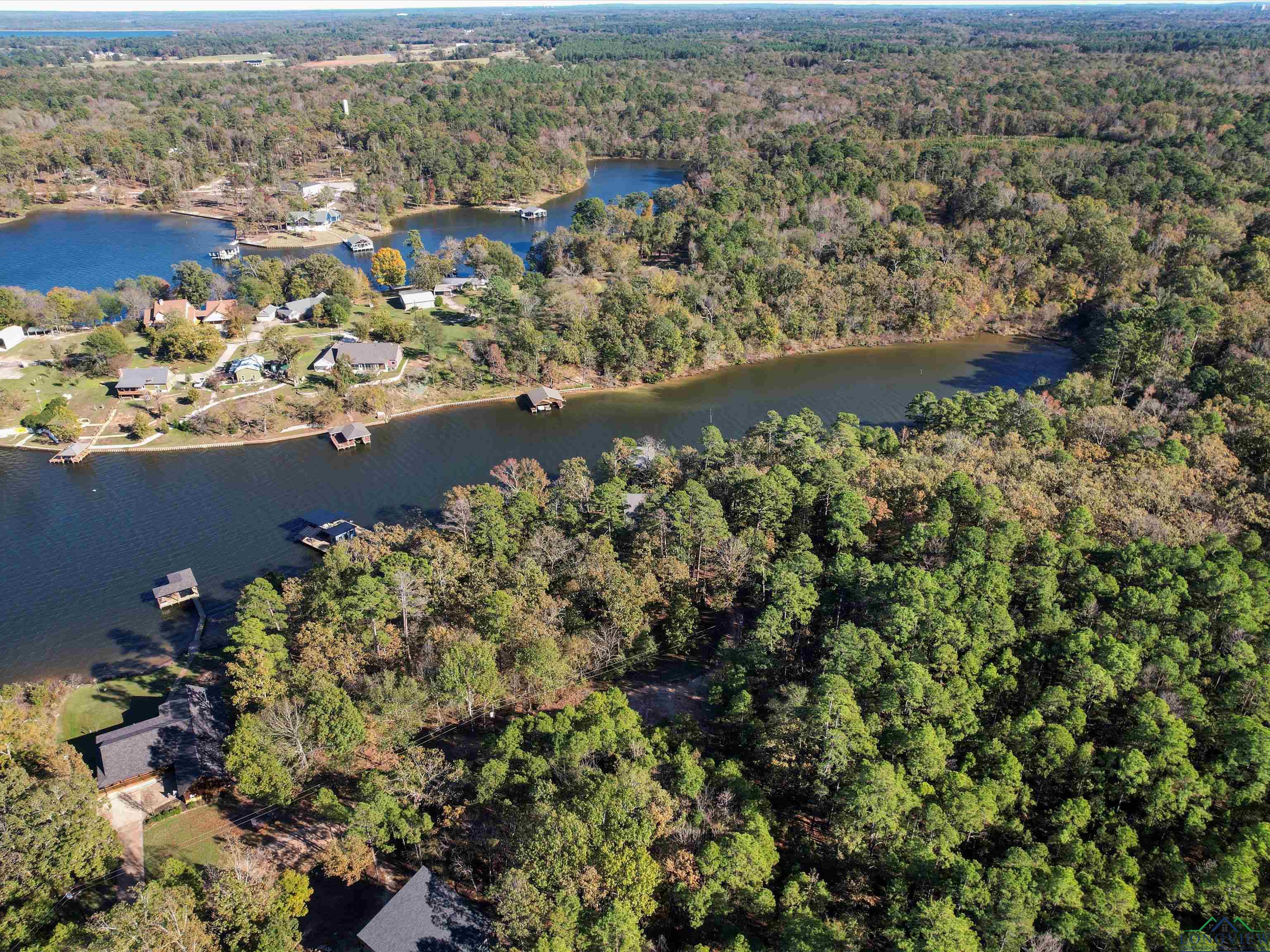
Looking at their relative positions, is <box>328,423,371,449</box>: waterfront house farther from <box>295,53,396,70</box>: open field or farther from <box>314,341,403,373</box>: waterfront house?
<box>295,53,396,70</box>: open field

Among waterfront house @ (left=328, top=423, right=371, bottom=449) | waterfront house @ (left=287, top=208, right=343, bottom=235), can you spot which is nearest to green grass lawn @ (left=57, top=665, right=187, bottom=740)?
waterfront house @ (left=328, top=423, right=371, bottom=449)

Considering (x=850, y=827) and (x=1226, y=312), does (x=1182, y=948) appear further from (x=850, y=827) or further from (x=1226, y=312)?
(x=1226, y=312)

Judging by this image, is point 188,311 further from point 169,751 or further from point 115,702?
point 169,751

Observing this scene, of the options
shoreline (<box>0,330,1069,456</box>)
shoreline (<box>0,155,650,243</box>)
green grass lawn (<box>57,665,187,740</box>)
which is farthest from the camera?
shoreline (<box>0,155,650,243</box>)

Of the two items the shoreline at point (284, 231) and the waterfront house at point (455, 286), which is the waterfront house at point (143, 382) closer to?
the waterfront house at point (455, 286)

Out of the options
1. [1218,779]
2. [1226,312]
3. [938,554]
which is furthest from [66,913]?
[1226,312]

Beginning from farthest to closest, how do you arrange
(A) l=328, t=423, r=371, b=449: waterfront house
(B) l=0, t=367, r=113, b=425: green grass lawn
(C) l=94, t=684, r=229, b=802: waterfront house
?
(B) l=0, t=367, r=113, b=425: green grass lawn → (A) l=328, t=423, r=371, b=449: waterfront house → (C) l=94, t=684, r=229, b=802: waterfront house

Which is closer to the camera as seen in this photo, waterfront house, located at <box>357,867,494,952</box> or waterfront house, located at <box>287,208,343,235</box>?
waterfront house, located at <box>357,867,494,952</box>

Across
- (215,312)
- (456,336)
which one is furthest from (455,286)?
(215,312)
